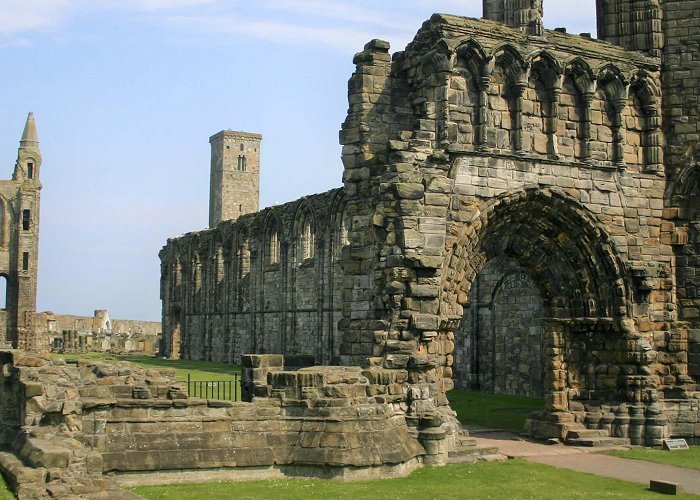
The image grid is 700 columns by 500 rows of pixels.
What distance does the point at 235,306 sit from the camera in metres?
50.0

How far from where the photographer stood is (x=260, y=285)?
46281 millimetres

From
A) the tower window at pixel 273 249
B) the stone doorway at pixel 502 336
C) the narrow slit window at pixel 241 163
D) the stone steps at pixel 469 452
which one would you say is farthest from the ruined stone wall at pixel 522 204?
the narrow slit window at pixel 241 163

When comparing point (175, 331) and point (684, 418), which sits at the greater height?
point (175, 331)

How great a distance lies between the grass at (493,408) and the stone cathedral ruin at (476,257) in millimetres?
2086

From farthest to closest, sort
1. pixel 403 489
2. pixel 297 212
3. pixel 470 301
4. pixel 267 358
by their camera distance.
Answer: pixel 297 212
pixel 470 301
pixel 267 358
pixel 403 489

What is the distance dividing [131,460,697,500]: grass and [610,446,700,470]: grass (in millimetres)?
2223

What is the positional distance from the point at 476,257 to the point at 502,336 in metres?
11.5

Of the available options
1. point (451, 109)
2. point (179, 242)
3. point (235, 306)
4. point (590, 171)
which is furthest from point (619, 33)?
point (179, 242)

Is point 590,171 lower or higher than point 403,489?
higher

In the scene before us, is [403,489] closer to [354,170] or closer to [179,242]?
[354,170]

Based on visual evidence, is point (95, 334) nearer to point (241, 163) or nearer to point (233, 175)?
point (233, 175)

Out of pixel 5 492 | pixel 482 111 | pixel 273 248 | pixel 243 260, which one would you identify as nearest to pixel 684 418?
pixel 482 111

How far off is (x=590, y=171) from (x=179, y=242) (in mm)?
44004

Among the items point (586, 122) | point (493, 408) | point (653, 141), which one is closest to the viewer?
point (586, 122)
